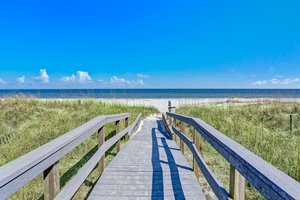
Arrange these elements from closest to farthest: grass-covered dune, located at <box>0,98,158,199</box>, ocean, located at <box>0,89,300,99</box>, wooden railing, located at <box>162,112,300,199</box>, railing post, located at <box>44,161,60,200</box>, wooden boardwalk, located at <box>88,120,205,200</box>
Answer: wooden railing, located at <box>162,112,300,199</box>
railing post, located at <box>44,161,60,200</box>
wooden boardwalk, located at <box>88,120,205,200</box>
grass-covered dune, located at <box>0,98,158,199</box>
ocean, located at <box>0,89,300,99</box>

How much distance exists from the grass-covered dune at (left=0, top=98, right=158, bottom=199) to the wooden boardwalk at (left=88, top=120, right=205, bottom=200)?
15.5 inches

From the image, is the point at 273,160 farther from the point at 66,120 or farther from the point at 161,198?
the point at 66,120

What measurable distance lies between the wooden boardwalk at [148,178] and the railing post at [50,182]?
1330 millimetres

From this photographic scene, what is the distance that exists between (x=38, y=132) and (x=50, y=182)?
21.2 feet

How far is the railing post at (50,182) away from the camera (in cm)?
202

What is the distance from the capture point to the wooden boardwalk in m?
3.45

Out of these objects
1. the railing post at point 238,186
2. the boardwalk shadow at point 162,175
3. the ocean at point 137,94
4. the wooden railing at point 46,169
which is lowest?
the boardwalk shadow at point 162,175

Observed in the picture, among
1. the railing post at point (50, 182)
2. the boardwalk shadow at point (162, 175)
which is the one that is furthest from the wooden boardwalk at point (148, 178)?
the railing post at point (50, 182)

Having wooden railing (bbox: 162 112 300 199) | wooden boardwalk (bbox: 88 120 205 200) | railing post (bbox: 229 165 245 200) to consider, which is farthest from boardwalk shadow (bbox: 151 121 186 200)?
railing post (bbox: 229 165 245 200)

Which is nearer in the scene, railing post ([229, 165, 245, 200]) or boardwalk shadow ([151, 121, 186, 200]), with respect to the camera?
railing post ([229, 165, 245, 200])

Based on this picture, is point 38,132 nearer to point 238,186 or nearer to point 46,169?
point 46,169

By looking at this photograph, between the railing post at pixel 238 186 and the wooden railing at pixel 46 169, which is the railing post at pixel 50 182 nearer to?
the wooden railing at pixel 46 169

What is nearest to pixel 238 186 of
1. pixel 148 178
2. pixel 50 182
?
pixel 50 182

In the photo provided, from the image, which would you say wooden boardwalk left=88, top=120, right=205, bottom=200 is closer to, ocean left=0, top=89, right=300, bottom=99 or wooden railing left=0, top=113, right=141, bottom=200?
wooden railing left=0, top=113, right=141, bottom=200
